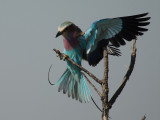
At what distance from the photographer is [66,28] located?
462 centimetres

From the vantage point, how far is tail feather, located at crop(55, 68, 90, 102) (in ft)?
16.4

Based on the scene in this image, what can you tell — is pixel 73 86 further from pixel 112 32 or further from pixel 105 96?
pixel 105 96

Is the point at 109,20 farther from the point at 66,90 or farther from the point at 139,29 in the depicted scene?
the point at 66,90

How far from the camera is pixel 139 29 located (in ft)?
14.0

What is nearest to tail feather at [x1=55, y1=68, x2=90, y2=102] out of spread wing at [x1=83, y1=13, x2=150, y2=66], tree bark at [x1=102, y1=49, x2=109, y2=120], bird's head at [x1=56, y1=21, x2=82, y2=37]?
spread wing at [x1=83, y1=13, x2=150, y2=66]

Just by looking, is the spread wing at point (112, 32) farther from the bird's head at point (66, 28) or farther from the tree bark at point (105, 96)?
the tree bark at point (105, 96)

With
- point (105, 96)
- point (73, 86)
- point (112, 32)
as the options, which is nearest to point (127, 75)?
point (105, 96)

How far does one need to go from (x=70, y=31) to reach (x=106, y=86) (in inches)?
64.4

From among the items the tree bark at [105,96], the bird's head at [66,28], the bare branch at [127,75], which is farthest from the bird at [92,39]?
the tree bark at [105,96]

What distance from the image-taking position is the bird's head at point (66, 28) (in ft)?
15.0

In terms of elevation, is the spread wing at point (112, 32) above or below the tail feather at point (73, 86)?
above

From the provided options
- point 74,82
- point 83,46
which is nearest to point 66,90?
A: point 74,82

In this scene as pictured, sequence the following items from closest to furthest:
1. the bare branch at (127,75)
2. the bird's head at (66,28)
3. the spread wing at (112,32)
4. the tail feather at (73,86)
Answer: the bare branch at (127,75)
the spread wing at (112,32)
the bird's head at (66,28)
the tail feather at (73,86)

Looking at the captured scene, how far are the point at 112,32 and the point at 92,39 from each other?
0.34 m
